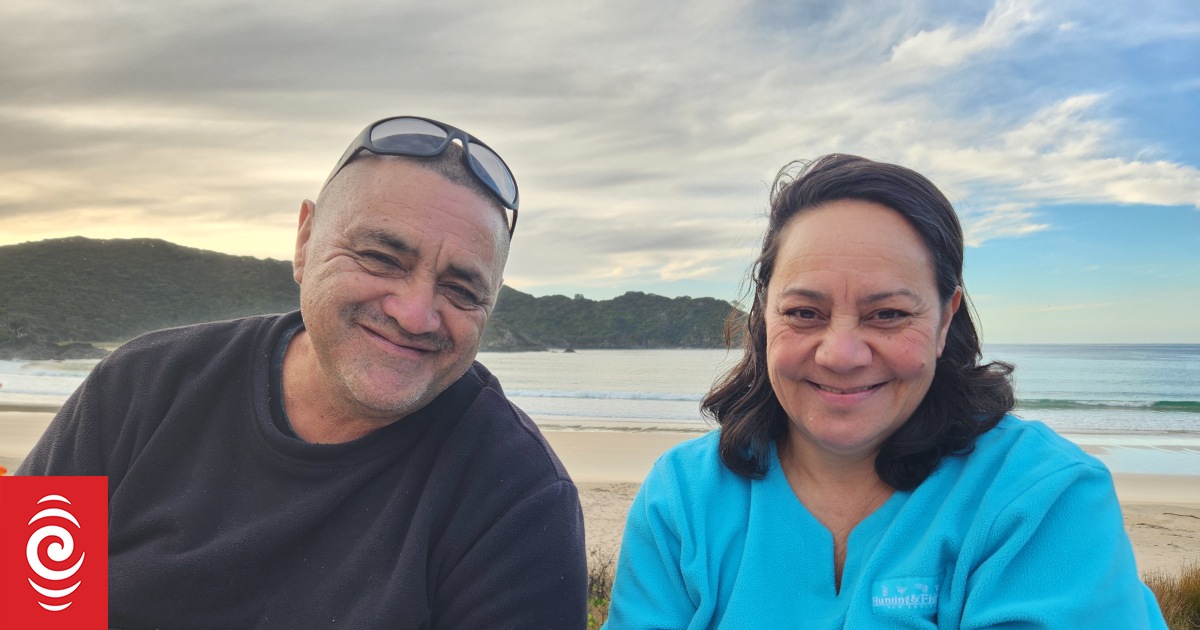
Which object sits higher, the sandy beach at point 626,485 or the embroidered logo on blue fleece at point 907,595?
the embroidered logo on blue fleece at point 907,595

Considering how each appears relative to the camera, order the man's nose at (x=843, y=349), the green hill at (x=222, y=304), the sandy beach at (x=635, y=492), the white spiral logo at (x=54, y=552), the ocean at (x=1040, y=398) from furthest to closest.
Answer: the green hill at (x=222, y=304)
the ocean at (x=1040, y=398)
the sandy beach at (x=635, y=492)
the white spiral logo at (x=54, y=552)
the man's nose at (x=843, y=349)

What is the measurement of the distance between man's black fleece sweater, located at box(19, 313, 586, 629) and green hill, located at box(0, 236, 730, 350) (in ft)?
180

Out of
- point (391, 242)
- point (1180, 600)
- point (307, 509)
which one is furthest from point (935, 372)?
point (1180, 600)

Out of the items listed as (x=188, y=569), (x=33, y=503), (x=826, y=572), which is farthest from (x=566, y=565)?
(x=33, y=503)

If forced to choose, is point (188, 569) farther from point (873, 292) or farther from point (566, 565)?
point (873, 292)

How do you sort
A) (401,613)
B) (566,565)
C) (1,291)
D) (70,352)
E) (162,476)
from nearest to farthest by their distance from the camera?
1. (401,613)
2. (566,565)
3. (162,476)
4. (70,352)
5. (1,291)

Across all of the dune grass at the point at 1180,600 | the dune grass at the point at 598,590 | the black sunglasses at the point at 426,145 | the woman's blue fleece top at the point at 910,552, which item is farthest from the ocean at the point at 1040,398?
the black sunglasses at the point at 426,145

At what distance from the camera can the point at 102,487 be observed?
231cm

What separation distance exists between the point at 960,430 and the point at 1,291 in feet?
269

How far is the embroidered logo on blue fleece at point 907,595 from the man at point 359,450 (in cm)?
81

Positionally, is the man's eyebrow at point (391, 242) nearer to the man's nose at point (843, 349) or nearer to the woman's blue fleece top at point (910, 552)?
the woman's blue fleece top at point (910, 552)

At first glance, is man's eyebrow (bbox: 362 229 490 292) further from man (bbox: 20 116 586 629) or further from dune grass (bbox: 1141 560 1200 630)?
dune grass (bbox: 1141 560 1200 630)

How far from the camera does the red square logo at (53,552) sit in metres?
2.19

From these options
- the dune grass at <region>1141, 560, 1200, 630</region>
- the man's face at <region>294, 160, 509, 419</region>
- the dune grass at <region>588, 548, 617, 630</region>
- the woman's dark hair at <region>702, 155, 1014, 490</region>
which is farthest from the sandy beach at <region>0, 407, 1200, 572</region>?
the man's face at <region>294, 160, 509, 419</region>
